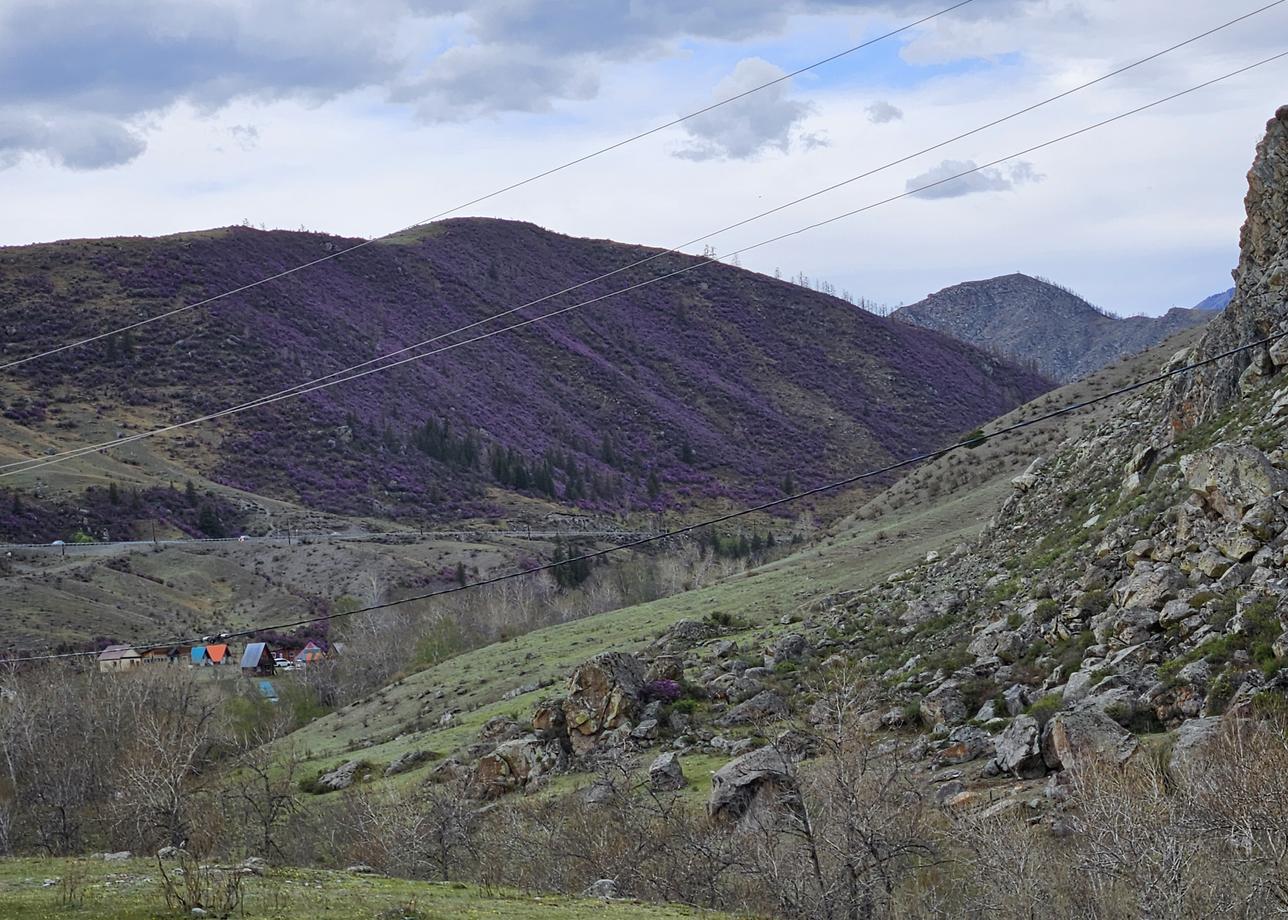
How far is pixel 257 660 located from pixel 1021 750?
55197 mm

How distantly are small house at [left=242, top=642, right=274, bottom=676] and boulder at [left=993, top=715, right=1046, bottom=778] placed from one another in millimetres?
52864

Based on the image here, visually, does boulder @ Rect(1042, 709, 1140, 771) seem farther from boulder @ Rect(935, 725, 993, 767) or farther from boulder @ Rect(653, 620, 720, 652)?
boulder @ Rect(653, 620, 720, 652)

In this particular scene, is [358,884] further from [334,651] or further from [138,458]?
[138,458]

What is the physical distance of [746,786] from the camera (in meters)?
23.5

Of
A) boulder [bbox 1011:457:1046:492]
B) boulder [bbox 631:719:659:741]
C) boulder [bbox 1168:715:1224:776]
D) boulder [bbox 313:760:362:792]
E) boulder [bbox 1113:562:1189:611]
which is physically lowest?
boulder [bbox 313:760:362:792]

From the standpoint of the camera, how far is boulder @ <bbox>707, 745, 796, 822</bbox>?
22344mm

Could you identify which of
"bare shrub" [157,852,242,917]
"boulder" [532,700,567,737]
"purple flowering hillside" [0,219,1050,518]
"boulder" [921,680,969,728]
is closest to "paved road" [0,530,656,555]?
"purple flowering hillside" [0,219,1050,518]

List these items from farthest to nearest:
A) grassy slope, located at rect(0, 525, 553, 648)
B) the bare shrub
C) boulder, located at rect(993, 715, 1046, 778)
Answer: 1. grassy slope, located at rect(0, 525, 553, 648)
2. boulder, located at rect(993, 715, 1046, 778)
3. the bare shrub

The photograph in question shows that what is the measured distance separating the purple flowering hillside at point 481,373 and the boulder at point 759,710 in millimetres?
76297

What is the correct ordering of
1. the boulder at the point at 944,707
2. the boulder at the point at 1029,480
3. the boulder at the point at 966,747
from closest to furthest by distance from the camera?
the boulder at the point at 966,747, the boulder at the point at 944,707, the boulder at the point at 1029,480

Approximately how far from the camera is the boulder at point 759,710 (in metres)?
31.7

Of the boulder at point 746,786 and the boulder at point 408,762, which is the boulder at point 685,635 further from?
the boulder at point 746,786

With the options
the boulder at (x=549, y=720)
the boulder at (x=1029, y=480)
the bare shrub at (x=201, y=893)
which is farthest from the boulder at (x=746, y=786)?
the boulder at (x=1029, y=480)

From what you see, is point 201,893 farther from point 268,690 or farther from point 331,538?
point 331,538
